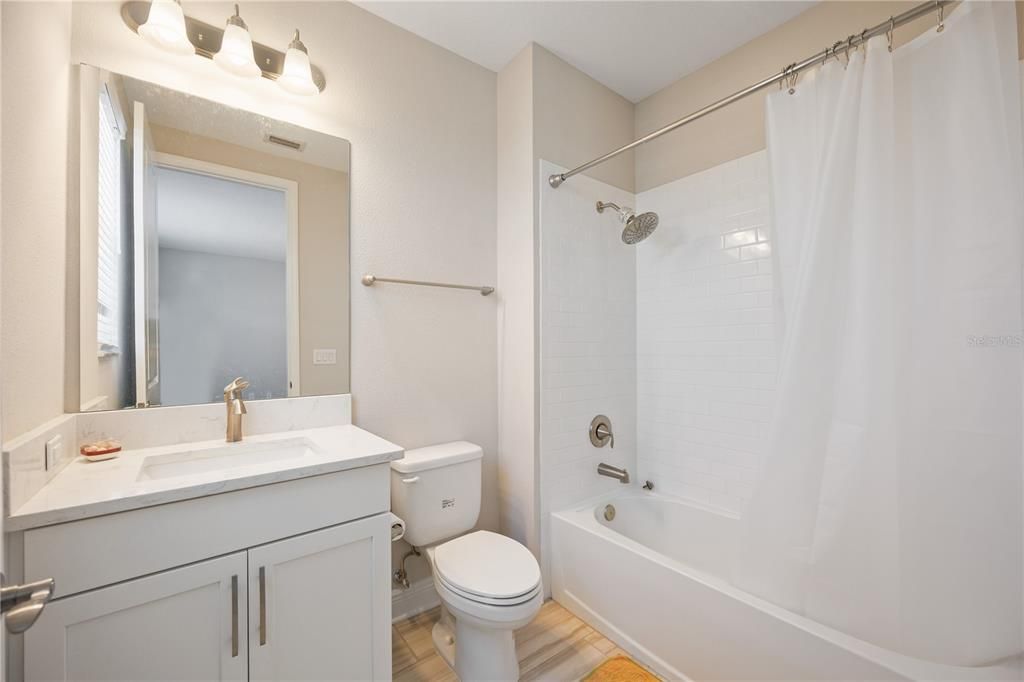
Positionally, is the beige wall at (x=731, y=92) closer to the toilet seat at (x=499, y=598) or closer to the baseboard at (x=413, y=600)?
the toilet seat at (x=499, y=598)

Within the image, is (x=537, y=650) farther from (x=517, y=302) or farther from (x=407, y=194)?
(x=407, y=194)

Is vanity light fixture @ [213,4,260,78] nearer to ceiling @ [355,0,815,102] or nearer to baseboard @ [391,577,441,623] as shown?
ceiling @ [355,0,815,102]

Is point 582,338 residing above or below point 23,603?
above

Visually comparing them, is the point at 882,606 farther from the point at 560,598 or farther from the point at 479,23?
the point at 479,23

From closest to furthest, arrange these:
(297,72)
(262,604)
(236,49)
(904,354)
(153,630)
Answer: (153,630) < (262,604) < (904,354) < (236,49) < (297,72)

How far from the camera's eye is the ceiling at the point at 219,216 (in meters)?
1.41

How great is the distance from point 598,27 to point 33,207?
6.78ft

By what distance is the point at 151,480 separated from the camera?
111 centimetres

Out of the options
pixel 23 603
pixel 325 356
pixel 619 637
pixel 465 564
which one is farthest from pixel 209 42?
pixel 619 637

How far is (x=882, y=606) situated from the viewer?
1.19 meters

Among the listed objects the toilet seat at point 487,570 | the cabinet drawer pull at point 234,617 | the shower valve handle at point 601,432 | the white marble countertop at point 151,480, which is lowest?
the toilet seat at point 487,570

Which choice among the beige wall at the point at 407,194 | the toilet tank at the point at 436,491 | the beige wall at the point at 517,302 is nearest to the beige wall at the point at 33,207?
the beige wall at the point at 407,194

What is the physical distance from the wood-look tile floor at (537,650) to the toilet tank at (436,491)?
0.40m

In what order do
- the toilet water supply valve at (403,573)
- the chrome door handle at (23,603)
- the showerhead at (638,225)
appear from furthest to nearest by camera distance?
the showerhead at (638,225), the toilet water supply valve at (403,573), the chrome door handle at (23,603)
